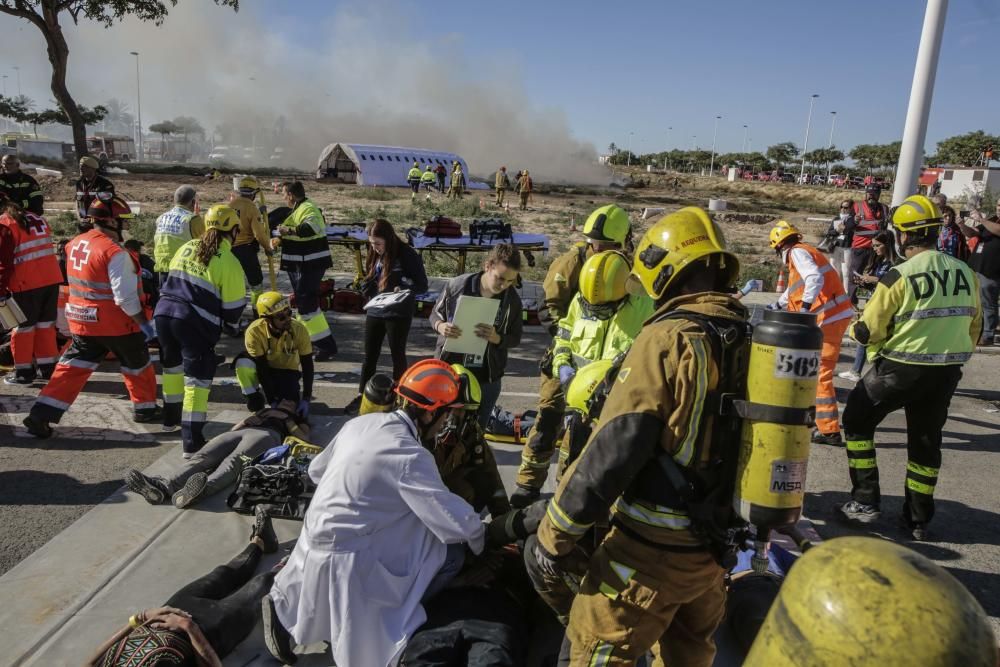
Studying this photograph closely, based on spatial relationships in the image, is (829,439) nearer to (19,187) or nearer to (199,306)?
(199,306)

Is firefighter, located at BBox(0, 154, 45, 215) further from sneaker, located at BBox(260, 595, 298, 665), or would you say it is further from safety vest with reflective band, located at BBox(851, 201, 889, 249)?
safety vest with reflective band, located at BBox(851, 201, 889, 249)

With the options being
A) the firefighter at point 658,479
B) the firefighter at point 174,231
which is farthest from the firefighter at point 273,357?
the firefighter at point 658,479

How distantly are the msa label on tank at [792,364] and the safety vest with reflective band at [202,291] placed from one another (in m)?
4.35

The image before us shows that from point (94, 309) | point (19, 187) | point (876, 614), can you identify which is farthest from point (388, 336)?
point (19, 187)

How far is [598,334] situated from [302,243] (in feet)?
15.0

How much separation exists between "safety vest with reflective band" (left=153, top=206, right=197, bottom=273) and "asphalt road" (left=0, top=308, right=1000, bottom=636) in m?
1.40

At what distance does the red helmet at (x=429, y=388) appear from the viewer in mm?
2969

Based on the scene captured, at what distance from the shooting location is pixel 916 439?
4484 mm

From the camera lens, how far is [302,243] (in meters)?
7.64

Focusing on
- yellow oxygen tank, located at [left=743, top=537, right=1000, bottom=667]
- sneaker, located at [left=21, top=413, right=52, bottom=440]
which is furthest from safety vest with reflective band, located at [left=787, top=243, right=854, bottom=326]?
sneaker, located at [left=21, top=413, right=52, bottom=440]

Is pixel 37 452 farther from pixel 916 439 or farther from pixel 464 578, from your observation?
pixel 916 439

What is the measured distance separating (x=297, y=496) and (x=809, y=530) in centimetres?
340

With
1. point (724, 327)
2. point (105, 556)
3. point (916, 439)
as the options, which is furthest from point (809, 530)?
point (105, 556)

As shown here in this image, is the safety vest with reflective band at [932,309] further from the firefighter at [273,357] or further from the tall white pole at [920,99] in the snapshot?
the tall white pole at [920,99]
